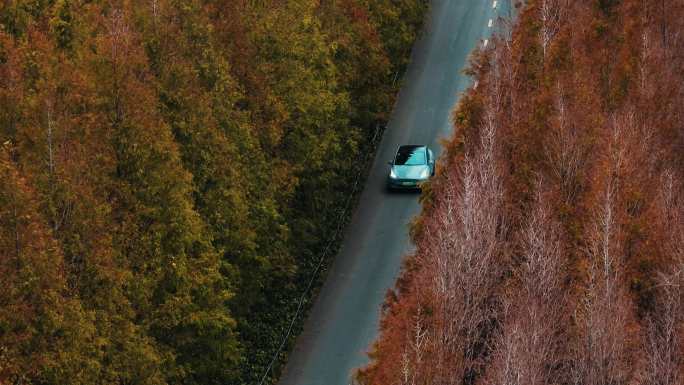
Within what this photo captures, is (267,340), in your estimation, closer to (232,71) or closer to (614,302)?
(232,71)

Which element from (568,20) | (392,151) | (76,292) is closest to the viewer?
(76,292)

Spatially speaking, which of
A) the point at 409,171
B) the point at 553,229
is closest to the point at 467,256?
the point at 553,229

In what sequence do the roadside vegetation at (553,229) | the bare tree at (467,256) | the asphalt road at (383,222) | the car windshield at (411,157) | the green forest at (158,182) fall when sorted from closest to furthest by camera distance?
the green forest at (158,182) < the roadside vegetation at (553,229) < the bare tree at (467,256) < the asphalt road at (383,222) < the car windshield at (411,157)

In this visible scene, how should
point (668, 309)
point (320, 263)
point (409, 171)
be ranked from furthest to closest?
point (409, 171) < point (320, 263) < point (668, 309)

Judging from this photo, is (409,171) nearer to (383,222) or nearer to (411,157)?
(411,157)

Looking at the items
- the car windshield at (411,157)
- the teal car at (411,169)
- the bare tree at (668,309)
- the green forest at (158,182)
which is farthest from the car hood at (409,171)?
the bare tree at (668,309)

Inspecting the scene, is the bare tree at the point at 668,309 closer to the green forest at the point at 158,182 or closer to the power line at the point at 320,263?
the green forest at the point at 158,182

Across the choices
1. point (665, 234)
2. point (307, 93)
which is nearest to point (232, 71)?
point (307, 93)
